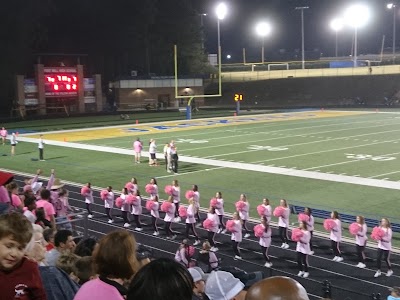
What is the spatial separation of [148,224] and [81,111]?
145 ft

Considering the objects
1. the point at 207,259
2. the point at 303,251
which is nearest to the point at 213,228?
the point at 303,251

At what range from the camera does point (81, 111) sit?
57.4 m

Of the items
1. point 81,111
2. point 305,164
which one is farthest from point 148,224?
point 81,111

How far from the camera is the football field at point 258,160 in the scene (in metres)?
17.5

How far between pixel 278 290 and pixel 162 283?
0.49 m

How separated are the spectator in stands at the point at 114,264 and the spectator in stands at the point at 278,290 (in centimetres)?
89

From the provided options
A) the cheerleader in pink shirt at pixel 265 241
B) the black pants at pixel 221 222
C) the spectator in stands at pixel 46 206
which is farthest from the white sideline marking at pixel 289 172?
the spectator in stands at pixel 46 206

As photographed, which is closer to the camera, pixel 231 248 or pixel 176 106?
pixel 231 248

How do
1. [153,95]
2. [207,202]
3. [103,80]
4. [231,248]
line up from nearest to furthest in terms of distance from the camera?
1. [231,248]
2. [207,202]
3. [153,95]
4. [103,80]

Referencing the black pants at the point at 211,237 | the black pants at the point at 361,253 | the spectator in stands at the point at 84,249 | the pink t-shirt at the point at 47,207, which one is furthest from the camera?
the black pants at the point at 211,237

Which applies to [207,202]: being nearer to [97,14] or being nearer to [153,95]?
[153,95]

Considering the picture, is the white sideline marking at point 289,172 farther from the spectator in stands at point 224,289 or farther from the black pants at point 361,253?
the spectator in stands at point 224,289

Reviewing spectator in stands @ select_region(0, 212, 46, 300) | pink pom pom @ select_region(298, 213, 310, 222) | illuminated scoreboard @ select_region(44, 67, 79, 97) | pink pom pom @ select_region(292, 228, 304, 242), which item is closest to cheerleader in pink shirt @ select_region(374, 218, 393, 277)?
pink pom pom @ select_region(292, 228, 304, 242)

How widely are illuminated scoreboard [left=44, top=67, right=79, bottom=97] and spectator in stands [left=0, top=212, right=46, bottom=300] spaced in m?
52.3
